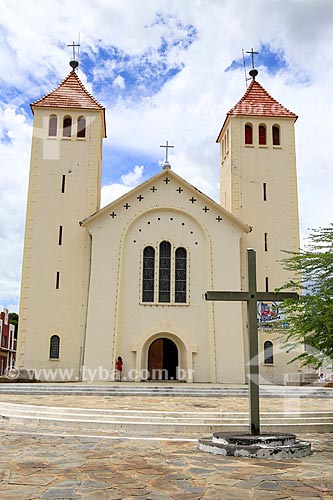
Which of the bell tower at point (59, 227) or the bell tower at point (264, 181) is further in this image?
the bell tower at point (264, 181)

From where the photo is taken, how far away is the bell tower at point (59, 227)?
2441 centimetres

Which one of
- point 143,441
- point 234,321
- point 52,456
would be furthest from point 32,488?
point 234,321

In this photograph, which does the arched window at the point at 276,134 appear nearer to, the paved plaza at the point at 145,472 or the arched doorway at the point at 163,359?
the arched doorway at the point at 163,359

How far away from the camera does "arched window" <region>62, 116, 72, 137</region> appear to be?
27.6 metres

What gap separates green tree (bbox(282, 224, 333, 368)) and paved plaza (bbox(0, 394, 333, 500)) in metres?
1.61

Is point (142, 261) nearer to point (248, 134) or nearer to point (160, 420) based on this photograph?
point (248, 134)

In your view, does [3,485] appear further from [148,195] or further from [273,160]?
[273,160]

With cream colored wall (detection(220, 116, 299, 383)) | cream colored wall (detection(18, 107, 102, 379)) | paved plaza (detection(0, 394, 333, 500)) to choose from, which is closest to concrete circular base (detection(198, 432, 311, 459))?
paved plaza (detection(0, 394, 333, 500))

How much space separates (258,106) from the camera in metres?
29.2

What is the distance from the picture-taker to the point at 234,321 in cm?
2414

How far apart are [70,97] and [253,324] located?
22.8 metres

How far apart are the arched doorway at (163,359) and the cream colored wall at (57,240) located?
336 cm

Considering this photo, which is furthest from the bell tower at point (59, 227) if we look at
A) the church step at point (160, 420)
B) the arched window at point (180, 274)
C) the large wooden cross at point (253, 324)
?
the large wooden cross at point (253, 324)

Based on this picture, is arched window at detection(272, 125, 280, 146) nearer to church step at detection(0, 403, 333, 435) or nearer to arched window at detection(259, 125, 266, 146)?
arched window at detection(259, 125, 266, 146)
